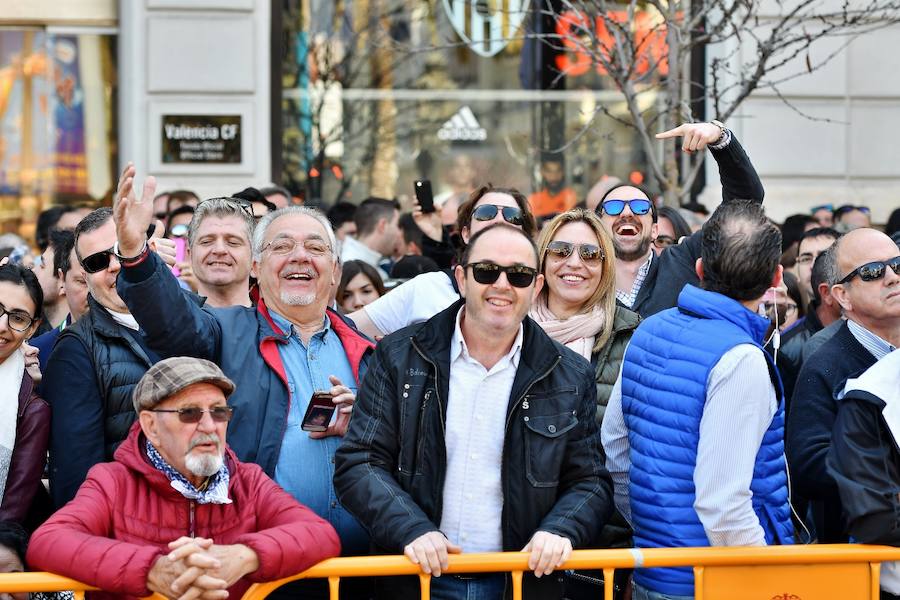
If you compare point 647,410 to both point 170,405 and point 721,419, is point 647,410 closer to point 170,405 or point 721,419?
point 721,419

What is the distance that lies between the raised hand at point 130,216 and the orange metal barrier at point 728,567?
3.98ft

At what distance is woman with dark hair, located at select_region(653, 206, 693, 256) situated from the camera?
6.91 metres

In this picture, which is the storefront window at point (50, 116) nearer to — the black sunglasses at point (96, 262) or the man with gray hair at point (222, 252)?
the man with gray hair at point (222, 252)

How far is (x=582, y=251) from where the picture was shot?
17.3 feet

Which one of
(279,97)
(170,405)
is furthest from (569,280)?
(279,97)

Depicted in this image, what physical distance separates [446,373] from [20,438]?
1.60 meters

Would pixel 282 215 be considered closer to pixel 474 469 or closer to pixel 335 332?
pixel 335 332

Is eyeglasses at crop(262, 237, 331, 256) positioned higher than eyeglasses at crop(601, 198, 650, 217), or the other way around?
eyeglasses at crop(601, 198, 650, 217)

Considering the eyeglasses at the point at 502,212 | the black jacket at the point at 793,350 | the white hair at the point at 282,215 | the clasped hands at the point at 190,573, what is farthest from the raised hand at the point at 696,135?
the clasped hands at the point at 190,573

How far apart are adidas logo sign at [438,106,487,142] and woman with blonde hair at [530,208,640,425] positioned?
7.01 m

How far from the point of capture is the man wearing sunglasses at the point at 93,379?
181 inches

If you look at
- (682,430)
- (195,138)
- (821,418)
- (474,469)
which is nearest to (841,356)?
(821,418)

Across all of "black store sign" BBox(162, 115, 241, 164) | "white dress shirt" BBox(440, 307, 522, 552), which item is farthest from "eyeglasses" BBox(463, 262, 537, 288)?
"black store sign" BBox(162, 115, 241, 164)

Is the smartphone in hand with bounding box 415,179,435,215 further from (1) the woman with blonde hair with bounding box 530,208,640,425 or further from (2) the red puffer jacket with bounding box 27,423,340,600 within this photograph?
(2) the red puffer jacket with bounding box 27,423,340,600
